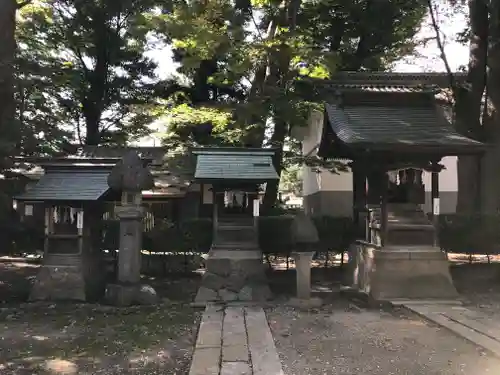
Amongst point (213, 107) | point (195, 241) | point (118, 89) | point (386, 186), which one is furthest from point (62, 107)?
point (386, 186)

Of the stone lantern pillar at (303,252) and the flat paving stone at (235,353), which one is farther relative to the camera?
the stone lantern pillar at (303,252)

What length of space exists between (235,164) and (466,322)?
6.08 meters

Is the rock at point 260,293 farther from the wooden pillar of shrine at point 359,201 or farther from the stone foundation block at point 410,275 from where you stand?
the wooden pillar of shrine at point 359,201

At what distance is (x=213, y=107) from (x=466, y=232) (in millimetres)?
8775

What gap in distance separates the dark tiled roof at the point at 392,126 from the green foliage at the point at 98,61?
37.2 ft

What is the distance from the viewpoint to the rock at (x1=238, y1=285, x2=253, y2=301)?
36.0ft

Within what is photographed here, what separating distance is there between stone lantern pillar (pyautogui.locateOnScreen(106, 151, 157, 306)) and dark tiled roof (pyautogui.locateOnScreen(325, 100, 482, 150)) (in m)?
4.86

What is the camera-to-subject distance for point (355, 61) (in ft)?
64.2

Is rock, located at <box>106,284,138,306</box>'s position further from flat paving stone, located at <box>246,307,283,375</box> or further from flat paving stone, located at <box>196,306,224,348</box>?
flat paving stone, located at <box>246,307,283,375</box>

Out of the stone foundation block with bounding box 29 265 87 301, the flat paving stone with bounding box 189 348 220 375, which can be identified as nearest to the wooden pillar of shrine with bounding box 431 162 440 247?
the flat paving stone with bounding box 189 348 220 375

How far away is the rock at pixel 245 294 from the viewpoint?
1098 cm

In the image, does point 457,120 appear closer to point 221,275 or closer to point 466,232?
point 466,232

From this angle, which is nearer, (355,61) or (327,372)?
(327,372)

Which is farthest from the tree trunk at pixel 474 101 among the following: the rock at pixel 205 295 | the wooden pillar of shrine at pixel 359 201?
the rock at pixel 205 295
